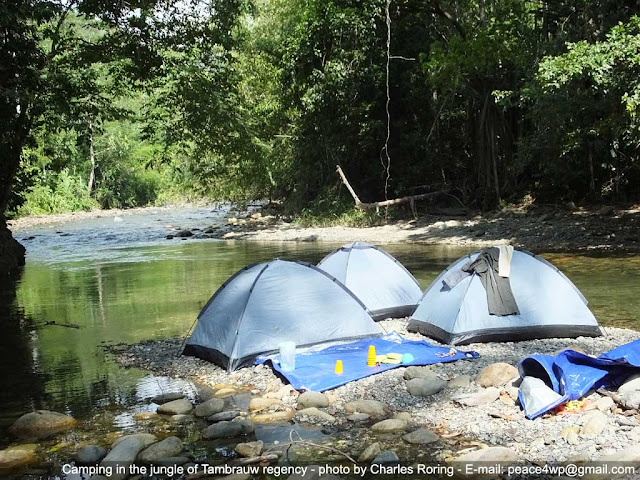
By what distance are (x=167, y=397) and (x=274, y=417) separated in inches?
56.3

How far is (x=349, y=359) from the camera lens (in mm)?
7836

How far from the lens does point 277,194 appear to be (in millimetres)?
34969

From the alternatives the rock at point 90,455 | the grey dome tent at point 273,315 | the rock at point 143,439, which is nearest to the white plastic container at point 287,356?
the grey dome tent at point 273,315

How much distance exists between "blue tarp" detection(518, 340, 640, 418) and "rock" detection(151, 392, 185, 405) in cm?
359

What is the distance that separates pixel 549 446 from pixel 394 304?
5667 millimetres

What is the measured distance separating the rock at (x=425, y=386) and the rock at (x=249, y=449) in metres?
1.81

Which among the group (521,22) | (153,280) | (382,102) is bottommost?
(153,280)

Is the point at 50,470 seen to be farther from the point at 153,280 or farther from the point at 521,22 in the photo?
the point at 521,22

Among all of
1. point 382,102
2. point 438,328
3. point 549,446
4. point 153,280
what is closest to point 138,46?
point 153,280

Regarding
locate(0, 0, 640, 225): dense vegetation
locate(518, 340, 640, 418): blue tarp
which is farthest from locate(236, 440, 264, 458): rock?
locate(0, 0, 640, 225): dense vegetation

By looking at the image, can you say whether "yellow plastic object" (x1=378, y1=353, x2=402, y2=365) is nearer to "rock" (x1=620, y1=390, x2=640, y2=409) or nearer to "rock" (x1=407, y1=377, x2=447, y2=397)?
"rock" (x1=407, y1=377, x2=447, y2=397)

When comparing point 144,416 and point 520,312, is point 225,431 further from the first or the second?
point 520,312

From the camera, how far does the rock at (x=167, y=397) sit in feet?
23.2

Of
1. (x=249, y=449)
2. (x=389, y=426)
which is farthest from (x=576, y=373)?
(x=249, y=449)
